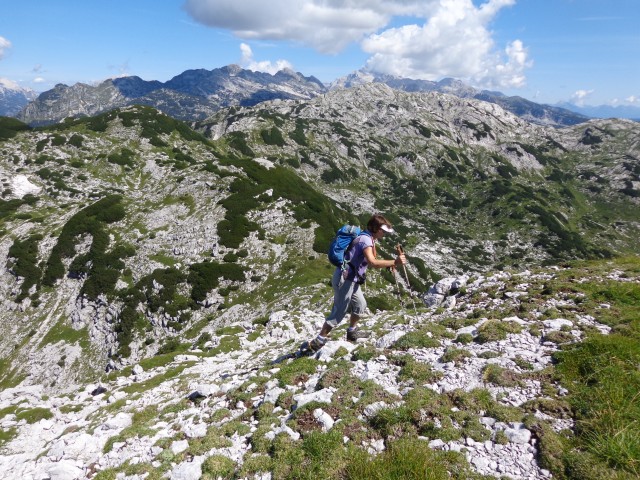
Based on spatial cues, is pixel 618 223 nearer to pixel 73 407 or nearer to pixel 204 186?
pixel 204 186

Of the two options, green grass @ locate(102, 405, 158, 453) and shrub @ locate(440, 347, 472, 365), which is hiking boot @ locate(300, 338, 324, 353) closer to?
shrub @ locate(440, 347, 472, 365)

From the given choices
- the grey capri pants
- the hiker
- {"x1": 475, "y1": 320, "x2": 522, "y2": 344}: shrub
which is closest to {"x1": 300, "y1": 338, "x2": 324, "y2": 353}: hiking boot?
the hiker

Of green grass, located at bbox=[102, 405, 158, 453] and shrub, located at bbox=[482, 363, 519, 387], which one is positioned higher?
shrub, located at bbox=[482, 363, 519, 387]

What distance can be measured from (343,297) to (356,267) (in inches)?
53.8

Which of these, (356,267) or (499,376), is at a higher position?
(356,267)

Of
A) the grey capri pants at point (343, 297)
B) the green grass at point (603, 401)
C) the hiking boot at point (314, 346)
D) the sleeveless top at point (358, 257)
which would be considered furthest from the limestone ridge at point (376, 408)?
the sleeveless top at point (358, 257)

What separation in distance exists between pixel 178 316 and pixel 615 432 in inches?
1665

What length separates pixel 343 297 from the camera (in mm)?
12461

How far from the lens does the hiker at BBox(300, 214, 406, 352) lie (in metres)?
11.1

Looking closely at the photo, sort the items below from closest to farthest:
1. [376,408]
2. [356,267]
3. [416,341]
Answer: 1. [376,408]
2. [356,267]
3. [416,341]

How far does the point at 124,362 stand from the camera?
37.9 m

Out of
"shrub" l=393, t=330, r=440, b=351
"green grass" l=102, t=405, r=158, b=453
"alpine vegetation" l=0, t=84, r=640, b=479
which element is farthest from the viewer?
"shrub" l=393, t=330, r=440, b=351

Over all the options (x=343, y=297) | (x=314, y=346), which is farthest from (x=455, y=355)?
→ (x=314, y=346)

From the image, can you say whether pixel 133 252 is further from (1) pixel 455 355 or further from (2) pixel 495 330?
(2) pixel 495 330
